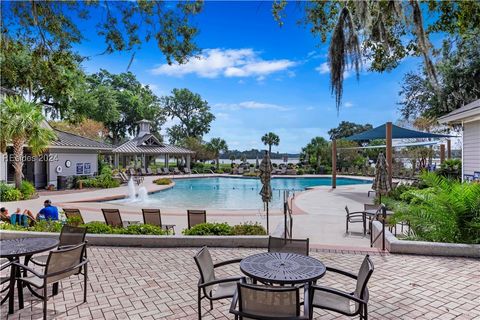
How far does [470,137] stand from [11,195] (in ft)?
68.5

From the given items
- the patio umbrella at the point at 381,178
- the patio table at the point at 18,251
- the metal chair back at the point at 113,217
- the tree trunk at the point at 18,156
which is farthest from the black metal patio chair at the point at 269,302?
the tree trunk at the point at 18,156

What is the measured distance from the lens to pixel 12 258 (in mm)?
4270

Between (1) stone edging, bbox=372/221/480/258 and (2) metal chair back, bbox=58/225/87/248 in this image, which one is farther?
(1) stone edging, bbox=372/221/480/258

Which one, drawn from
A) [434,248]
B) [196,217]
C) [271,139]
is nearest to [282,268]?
[434,248]

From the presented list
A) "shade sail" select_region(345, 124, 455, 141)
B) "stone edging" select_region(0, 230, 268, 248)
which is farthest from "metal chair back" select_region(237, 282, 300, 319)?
"shade sail" select_region(345, 124, 455, 141)

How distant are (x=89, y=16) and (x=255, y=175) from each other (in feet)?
96.3

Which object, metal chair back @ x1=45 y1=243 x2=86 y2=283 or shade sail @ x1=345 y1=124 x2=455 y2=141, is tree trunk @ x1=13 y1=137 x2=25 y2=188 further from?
shade sail @ x1=345 y1=124 x2=455 y2=141

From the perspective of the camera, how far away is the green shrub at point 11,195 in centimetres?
1569

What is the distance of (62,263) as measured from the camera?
13.3 ft

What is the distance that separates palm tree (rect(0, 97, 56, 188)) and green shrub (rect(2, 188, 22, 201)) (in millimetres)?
915

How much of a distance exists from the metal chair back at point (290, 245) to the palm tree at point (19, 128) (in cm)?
1659

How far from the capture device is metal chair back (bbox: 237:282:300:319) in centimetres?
283

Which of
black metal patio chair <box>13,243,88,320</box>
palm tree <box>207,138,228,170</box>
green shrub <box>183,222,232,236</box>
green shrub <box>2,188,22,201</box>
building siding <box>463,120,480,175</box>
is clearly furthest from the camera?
palm tree <box>207,138,228,170</box>

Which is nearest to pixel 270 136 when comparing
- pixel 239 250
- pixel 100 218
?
pixel 100 218
